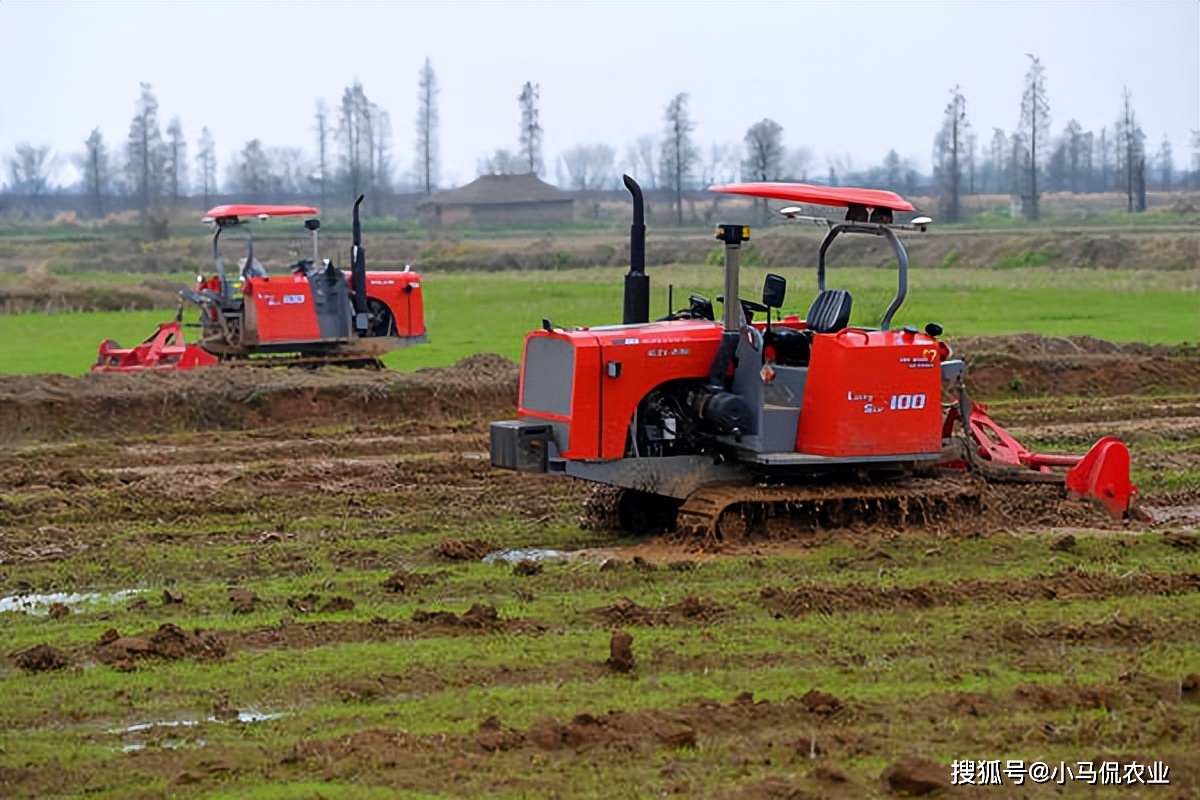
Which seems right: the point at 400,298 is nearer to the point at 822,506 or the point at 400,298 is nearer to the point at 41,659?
the point at 822,506

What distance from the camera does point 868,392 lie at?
13.6 metres

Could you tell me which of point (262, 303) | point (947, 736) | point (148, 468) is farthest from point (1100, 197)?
point (947, 736)

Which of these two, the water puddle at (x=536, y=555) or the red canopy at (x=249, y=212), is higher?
the red canopy at (x=249, y=212)

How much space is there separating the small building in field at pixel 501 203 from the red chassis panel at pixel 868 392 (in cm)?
8895

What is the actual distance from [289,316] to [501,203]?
77.7 meters

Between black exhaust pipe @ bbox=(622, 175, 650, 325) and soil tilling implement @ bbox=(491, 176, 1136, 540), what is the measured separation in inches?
0.7

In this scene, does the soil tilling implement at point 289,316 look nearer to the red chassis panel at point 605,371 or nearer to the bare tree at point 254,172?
the red chassis panel at point 605,371

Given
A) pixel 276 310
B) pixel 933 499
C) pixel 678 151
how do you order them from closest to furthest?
pixel 933 499, pixel 276 310, pixel 678 151

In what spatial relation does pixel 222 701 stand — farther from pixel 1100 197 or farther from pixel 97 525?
pixel 1100 197

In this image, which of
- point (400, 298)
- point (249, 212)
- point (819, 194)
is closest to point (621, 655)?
point (819, 194)

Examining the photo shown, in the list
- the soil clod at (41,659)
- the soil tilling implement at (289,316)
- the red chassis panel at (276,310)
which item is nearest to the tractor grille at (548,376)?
the soil clod at (41,659)

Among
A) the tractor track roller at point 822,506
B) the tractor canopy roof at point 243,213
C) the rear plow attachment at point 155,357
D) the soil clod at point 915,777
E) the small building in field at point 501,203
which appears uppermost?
the small building in field at point 501,203

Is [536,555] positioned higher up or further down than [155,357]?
further down

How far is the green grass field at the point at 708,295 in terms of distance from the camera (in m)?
31.3
